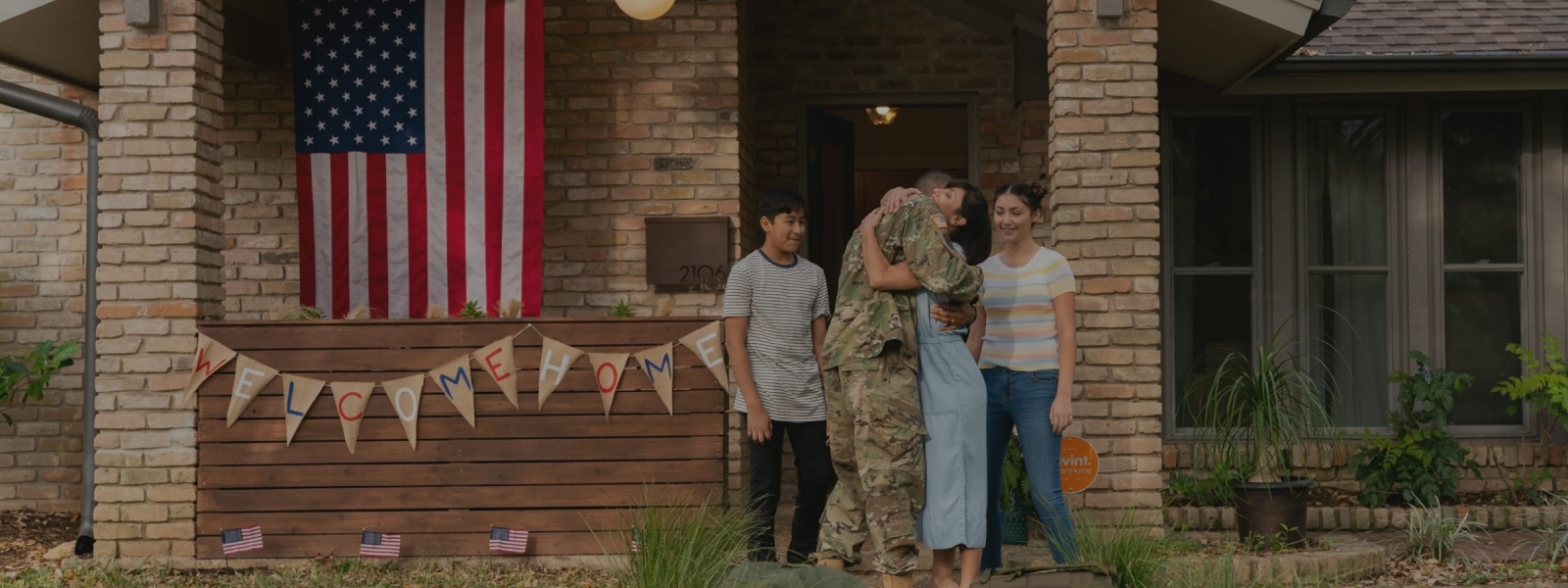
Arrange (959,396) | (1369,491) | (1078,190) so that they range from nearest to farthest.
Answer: (959,396) → (1078,190) → (1369,491)

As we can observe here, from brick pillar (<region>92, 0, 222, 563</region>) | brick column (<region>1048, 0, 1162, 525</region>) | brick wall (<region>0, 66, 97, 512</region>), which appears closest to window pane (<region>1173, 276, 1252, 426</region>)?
brick column (<region>1048, 0, 1162, 525</region>)

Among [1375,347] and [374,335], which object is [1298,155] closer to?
A: [1375,347]

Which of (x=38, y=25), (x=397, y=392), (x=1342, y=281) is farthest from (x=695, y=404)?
(x=1342, y=281)

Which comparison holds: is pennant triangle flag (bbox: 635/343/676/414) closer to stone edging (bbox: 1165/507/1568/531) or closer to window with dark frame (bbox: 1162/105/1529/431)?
stone edging (bbox: 1165/507/1568/531)

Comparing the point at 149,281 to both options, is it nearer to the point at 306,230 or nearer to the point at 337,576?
the point at 306,230

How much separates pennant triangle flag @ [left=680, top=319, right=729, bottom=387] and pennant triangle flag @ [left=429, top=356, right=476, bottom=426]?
3.25 ft

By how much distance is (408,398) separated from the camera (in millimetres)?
Answer: 5996

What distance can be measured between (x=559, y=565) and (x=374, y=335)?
1333 millimetres

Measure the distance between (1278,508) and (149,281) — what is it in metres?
5.20

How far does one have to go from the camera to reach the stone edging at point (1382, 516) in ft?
22.8

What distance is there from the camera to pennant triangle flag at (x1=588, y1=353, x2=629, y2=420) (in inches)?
234

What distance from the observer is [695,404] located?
5949 millimetres

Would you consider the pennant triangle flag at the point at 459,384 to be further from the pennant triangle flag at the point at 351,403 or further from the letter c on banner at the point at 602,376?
the letter c on banner at the point at 602,376

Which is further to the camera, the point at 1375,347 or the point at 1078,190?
the point at 1375,347
